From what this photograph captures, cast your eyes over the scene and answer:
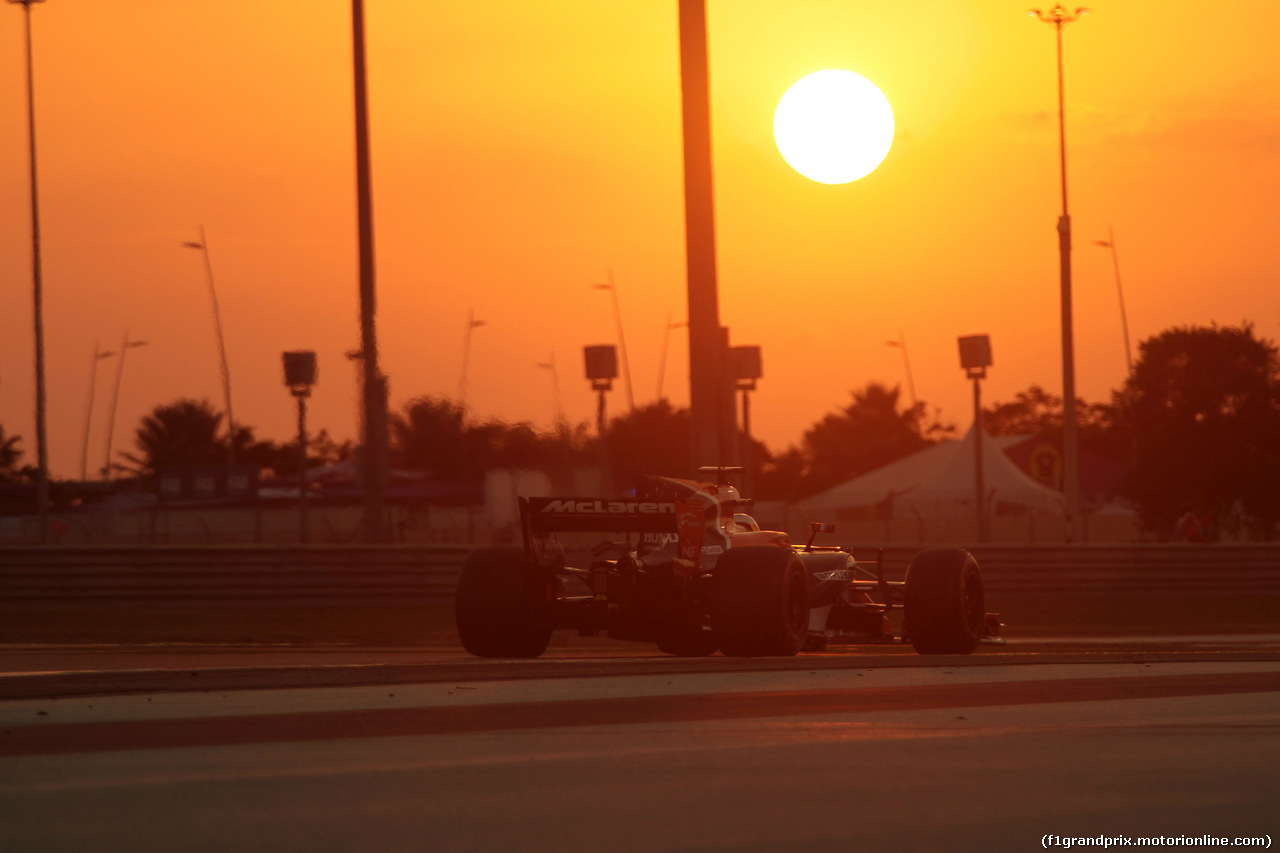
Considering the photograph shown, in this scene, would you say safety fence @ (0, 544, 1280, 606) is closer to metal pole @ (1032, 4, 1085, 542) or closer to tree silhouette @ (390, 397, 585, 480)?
tree silhouette @ (390, 397, 585, 480)

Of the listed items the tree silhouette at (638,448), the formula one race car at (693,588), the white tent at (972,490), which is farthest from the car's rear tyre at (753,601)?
the white tent at (972,490)

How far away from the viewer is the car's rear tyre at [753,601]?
10.4 m

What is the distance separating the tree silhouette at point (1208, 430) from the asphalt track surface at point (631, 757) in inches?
1841

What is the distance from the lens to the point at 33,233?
38375 millimetres

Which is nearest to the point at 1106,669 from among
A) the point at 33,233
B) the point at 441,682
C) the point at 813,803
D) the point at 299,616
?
the point at 441,682

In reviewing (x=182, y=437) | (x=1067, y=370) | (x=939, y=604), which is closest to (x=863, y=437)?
(x=182, y=437)

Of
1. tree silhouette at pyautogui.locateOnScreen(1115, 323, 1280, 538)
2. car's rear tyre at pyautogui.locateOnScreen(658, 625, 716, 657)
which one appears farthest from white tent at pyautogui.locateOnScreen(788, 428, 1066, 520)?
car's rear tyre at pyautogui.locateOnScreen(658, 625, 716, 657)

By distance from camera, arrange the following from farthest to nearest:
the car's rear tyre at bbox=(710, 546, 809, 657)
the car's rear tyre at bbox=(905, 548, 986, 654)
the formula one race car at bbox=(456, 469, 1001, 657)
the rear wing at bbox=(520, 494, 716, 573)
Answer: the car's rear tyre at bbox=(905, 548, 986, 654), the rear wing at bbox=(520, 494, 716, 573), the formula one race car at bbox=(456, 469, 1001, 657), the car's rear tyre at bbox=(710, 546, 809, 657)

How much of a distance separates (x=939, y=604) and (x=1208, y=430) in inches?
1853

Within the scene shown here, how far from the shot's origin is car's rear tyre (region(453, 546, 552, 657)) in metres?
11.3

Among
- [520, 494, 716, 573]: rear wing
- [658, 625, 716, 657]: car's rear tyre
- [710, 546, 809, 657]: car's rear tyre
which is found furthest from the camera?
[658, 625, 716, 657]: car's rear tyre

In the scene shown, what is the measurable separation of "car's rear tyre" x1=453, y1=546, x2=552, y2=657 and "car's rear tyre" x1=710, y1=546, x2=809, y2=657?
4.83ft

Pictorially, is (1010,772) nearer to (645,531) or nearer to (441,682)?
(441,682)

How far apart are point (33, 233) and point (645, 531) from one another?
31700 millimetres
